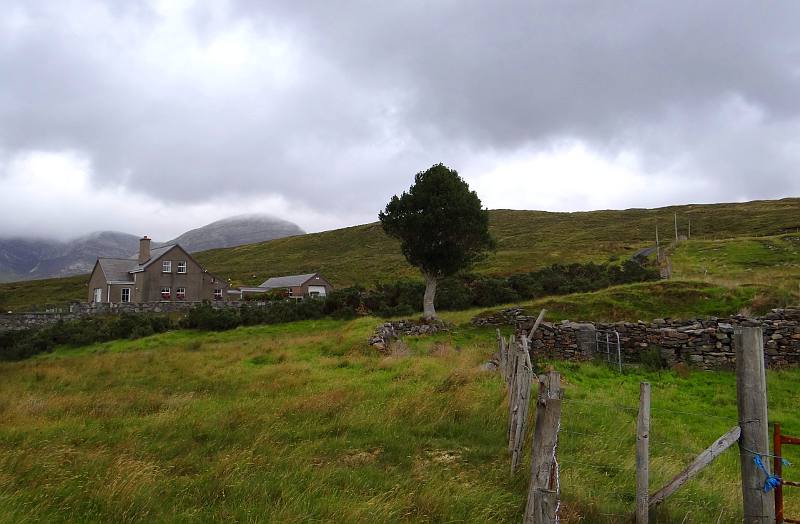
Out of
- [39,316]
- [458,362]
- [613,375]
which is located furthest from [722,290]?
[39,316]

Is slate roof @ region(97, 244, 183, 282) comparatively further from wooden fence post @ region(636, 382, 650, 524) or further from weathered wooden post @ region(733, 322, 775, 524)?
weathered wooden post @ region(733, 322, 775, 524)

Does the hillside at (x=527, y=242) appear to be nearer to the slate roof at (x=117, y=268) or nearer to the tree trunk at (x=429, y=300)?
the tree trunk at (x=429, y=300)

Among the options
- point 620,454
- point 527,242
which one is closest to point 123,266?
point 620,454

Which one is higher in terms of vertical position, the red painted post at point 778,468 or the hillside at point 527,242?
the hillside at point 527,242

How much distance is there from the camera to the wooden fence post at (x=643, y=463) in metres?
5.70

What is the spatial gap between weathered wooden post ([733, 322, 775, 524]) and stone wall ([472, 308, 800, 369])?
14.5 metres

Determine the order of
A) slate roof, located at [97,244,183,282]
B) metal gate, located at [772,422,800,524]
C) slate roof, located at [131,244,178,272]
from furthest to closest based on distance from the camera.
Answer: slate roof, located at [97,244,183,282] → slate roof, located at [131,244,178,272] → metal gate, located at [772,422,800,524]

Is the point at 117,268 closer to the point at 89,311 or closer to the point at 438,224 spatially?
the point at 89,311

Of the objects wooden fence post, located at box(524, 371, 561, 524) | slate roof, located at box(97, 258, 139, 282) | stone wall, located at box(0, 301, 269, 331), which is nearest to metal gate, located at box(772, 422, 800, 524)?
wooden fence post, located at box(524, 371, 561, 524)

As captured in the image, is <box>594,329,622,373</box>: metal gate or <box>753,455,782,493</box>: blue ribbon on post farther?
<box>594,329,622,373</box>: metal gate

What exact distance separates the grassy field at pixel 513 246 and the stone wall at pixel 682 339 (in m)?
22.4

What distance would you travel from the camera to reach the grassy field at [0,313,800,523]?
596cm

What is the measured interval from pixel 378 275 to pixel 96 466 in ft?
227

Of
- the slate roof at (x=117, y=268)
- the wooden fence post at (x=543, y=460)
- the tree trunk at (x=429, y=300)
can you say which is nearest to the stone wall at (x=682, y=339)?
the tree trunk at (x=429, y=300)
